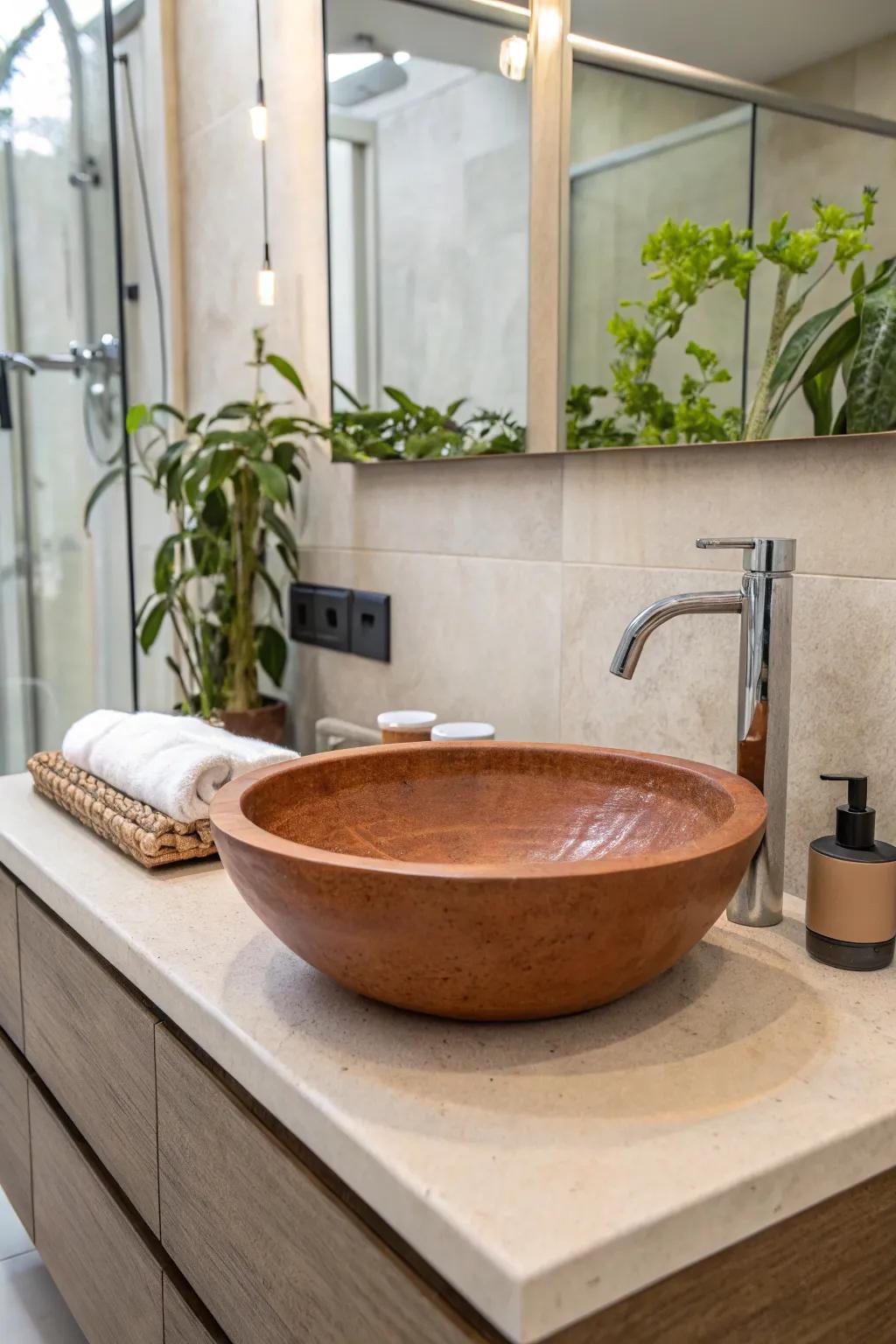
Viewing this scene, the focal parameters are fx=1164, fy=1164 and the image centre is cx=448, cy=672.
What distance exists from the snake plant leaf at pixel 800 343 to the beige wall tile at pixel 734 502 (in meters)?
0.06

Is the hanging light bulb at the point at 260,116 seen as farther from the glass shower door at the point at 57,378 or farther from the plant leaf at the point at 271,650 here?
the plant leaf at the point at 271,650

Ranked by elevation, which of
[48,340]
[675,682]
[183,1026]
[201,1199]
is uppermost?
[48,340]

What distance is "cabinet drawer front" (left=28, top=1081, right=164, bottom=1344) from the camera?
0.95 m

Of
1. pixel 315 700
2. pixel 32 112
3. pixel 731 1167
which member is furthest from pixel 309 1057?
pixel 32 112

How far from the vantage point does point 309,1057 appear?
28.3 inches

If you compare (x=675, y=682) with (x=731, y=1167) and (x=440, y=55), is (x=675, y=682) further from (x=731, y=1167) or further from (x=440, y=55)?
(x=440, y=55)

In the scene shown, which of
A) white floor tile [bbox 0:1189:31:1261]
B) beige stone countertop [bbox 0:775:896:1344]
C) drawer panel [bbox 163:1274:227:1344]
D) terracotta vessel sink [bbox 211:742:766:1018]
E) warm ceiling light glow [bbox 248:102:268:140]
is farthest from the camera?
warm ceiling light glow [bbox 248:102:268:140]

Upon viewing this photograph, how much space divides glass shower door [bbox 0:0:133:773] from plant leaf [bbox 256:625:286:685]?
0.31 m

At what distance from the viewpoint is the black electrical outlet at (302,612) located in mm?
1806

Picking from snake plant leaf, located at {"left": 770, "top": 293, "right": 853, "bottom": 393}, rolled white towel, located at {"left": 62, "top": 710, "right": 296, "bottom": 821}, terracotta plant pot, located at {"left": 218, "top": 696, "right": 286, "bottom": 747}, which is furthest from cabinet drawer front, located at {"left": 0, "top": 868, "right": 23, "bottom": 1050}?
snake plant leaf, located at {"left": 770, "top": 293, "right": 853, "bottom": 393}

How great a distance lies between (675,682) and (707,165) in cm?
49

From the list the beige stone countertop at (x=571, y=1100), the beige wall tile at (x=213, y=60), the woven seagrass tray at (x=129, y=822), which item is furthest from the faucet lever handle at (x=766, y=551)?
the beige wall tile at (x=213, y=60)

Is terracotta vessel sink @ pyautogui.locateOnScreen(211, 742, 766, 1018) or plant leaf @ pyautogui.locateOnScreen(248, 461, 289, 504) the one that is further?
plant leaf @ pyautogui.locateOnScreen(248, 461, 289, 504)

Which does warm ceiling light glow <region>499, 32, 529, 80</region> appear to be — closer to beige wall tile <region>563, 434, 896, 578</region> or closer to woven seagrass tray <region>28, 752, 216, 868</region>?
beige wall tile <region>563, 434, 896, 578</region>
